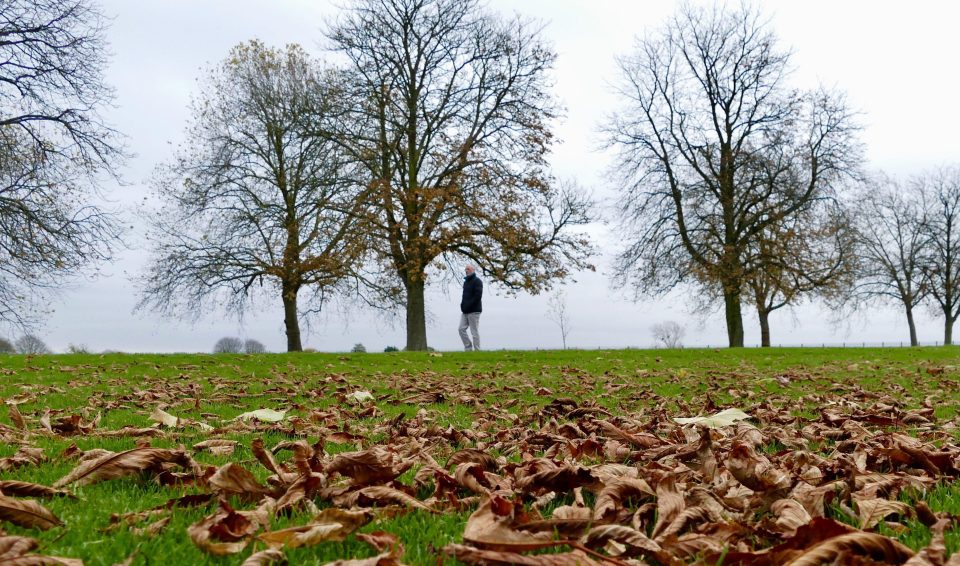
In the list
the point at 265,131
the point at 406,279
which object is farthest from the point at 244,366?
the point at 265,131

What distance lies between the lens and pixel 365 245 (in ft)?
71.9

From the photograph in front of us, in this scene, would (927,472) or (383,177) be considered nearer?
(927,472)

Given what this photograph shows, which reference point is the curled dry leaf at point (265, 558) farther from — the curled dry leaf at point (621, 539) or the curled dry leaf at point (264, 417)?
the curled dry leaf at point (264, 417)

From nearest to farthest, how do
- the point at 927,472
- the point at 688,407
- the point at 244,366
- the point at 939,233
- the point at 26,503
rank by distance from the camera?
the point at 26,503, the point at 927,472, the point at 688,407, the point at 244,366, the point at 939,233

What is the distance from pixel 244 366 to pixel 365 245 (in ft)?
32.9

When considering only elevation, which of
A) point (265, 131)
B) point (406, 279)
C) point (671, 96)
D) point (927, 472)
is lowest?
point (927, 472)

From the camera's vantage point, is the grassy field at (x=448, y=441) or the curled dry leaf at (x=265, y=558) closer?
the curled dry leaf at (x=265, y=558)

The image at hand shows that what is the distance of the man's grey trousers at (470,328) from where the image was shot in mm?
19000

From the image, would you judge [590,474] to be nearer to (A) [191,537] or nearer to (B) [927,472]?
(A) [191,537]

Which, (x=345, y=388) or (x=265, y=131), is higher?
(x=265, y=131)

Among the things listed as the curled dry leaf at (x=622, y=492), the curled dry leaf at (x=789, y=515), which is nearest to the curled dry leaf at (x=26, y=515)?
the curled dry leaf at (x=622, y=492)

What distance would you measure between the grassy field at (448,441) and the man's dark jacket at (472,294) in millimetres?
8194

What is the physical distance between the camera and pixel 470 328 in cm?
1928

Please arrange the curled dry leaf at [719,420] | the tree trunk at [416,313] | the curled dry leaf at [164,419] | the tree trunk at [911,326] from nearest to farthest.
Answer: the curled dry leaf at [719,420] < the curled dry leaf at [164,419] < the tree trunk at [416,313] < the tree trunk at [911,326]
